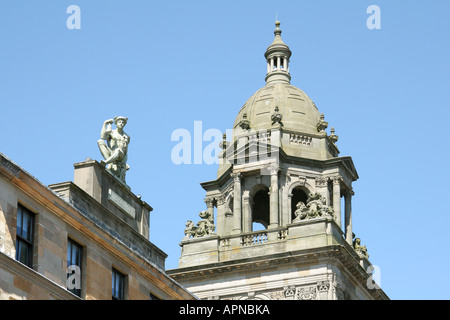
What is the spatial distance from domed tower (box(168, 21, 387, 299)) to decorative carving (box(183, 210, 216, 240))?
0.06m

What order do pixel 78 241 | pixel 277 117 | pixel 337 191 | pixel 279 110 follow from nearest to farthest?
pixel 78 241 < pixel 337 191 < pixel 277 117 < pixel 279 110

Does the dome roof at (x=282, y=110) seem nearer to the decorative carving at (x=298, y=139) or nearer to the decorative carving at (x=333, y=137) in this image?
the decorative carving at (x=298, y=139)

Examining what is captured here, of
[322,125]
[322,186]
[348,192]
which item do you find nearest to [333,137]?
[322,125]

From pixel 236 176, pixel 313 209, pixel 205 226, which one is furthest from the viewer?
pixel 236 176

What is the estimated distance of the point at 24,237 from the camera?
131ft

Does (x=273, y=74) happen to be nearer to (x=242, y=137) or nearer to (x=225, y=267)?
(x=242, y=137)

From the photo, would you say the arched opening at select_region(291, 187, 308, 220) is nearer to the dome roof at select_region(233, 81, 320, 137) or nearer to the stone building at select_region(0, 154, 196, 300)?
the dome roof at select_region(233, 81, 320, 137)

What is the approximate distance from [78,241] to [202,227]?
36.2 m

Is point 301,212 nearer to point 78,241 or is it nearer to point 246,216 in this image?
point 246,216

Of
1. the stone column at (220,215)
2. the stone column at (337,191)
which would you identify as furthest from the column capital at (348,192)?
the stone column at (220,215)

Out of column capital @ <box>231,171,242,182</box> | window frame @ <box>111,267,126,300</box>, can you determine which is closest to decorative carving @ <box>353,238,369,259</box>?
column capital @ <box>231,171,242,182</box>

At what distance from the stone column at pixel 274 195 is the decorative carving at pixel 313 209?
175 cm

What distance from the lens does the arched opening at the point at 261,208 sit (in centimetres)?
8456

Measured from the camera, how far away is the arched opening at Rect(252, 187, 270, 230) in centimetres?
8456
